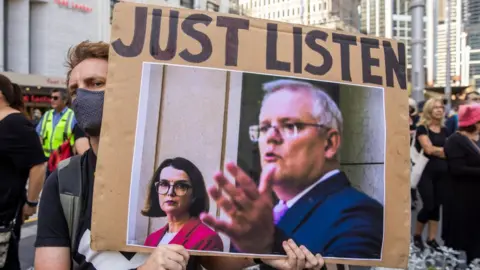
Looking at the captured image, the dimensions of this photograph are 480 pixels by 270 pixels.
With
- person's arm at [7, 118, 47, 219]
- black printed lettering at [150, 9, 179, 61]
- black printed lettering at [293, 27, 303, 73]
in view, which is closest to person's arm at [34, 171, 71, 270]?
black printed lettering at [150, 9, 179, 61]

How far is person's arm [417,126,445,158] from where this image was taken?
529 cm

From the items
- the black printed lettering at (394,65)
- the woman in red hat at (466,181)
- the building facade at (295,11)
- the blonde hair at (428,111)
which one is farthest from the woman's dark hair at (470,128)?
the black printed lettering at (394,65)

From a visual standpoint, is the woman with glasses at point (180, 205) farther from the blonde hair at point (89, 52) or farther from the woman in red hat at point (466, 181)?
the woman in red hat at point (466, 181)

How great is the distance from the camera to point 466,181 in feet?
14.1

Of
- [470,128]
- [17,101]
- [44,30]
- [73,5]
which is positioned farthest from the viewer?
[73,5]

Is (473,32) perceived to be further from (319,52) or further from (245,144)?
(245,144)

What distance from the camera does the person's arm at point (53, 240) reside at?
1.54m

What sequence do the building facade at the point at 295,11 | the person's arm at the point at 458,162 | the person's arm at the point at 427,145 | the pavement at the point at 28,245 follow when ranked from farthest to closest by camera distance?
the person's arm at the point at 427,145 < the pavement at the point at 28,245 < the person's arm at the point at 458,162 < the building facade at the point at 295,11

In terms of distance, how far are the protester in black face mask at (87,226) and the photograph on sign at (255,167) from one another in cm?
8

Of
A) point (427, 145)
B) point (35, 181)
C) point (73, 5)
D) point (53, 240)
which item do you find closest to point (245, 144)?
point (53, 240)

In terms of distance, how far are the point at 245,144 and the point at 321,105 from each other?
10.3 inches

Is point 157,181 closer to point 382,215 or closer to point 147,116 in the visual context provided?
point 147,116

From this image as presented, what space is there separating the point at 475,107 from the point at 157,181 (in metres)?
3.68

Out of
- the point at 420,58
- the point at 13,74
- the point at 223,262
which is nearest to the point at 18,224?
the point at 223,262
